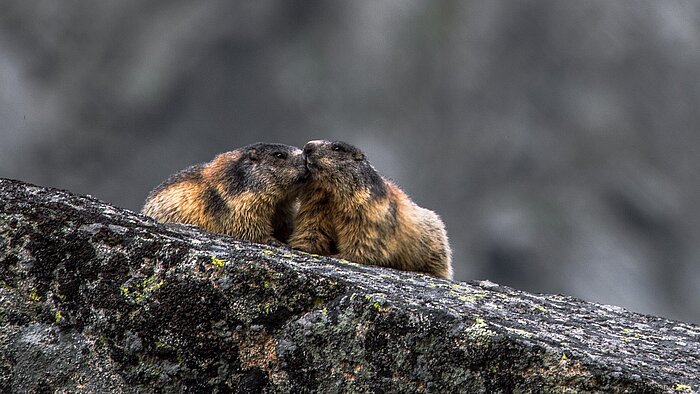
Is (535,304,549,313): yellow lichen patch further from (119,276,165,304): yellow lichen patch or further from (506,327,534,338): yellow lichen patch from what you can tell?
(119,276,165,304): yellow lichen patch

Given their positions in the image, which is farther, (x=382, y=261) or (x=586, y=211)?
(x=586, y=211)

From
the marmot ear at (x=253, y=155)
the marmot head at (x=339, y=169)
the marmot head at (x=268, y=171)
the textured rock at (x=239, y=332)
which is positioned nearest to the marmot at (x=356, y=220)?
the marmot head at (x=339, y=169)

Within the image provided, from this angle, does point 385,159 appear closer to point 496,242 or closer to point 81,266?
point 496,242

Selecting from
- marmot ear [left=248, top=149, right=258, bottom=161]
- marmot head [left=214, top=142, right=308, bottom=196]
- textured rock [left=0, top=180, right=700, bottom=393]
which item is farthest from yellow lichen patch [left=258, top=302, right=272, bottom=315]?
marmot ear [left=248, top=149, right=258, bottom=161]

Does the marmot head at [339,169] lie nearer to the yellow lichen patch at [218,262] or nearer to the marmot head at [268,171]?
the marmot head at [268,171]

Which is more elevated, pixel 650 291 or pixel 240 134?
pixel 240 134

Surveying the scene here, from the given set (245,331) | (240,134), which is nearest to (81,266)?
(245,331)

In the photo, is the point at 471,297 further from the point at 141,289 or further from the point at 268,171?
the point at 268,171
